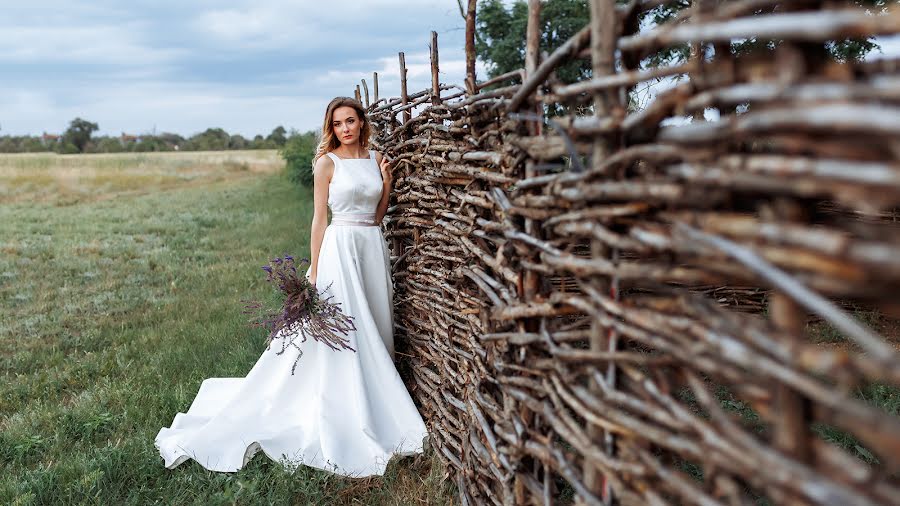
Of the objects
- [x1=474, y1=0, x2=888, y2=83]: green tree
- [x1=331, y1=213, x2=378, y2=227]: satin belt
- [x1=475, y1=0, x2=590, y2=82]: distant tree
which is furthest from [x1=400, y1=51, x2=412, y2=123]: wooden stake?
[x1=475, y1=0, x2=590, y2=82]: distant tree

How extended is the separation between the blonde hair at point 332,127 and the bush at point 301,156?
1723 centimetres

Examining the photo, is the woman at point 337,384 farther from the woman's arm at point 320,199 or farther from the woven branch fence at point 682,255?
the woven branch fence at point 682,255

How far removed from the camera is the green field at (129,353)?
3553mm

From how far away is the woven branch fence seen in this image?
109cm

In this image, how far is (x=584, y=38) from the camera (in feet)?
6.19

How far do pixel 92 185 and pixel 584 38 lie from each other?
29.6 metres

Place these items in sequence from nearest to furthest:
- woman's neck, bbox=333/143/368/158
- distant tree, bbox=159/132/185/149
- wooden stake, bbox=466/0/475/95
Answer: wooden stake, bbox=466/0/475/95 → woman's neck, bbox=333/143/368/158 → distant tree, bbox=159/132/185/149

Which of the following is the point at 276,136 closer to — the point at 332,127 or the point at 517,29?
the point at 517,29

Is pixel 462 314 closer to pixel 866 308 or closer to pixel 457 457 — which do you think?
pixel 457 457

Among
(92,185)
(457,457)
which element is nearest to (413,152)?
(457,457)

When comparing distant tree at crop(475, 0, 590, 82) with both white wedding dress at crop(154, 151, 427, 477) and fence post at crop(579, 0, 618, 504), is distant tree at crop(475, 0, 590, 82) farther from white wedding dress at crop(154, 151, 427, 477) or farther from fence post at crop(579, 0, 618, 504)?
fence post at crop(579, 0, 618, 504)

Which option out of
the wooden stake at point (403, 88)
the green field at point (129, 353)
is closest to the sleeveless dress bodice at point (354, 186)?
the wooden stake at point (403, 88)

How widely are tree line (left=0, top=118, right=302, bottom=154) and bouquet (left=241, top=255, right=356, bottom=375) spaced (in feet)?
232

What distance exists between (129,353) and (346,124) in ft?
10.3
